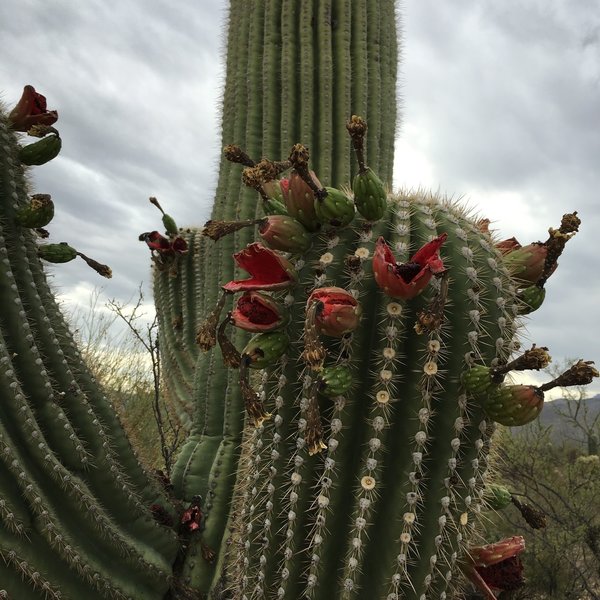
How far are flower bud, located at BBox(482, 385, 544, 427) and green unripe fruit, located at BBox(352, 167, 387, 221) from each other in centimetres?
55

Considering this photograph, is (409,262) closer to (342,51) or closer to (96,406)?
(96,406)

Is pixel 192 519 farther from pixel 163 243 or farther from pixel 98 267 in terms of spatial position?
pixel 163 243

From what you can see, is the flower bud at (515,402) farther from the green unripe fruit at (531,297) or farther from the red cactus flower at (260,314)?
the red cactus flower at (260,314)

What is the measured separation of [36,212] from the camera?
2.21 m

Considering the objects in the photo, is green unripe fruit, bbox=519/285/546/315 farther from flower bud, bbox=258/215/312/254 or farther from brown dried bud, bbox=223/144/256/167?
brown dried bud, bbox=223/144/256/167

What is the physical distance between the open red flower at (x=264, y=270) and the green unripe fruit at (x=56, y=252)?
109 cm

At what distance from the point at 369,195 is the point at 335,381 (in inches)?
20.2

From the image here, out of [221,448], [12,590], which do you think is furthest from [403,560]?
[221,448]

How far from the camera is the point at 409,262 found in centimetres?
154

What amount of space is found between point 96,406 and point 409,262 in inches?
58.0

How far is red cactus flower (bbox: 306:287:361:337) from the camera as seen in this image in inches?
58.0

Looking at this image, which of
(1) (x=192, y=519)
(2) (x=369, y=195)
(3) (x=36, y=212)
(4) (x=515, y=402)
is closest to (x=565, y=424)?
(1) (x=192, y=519)

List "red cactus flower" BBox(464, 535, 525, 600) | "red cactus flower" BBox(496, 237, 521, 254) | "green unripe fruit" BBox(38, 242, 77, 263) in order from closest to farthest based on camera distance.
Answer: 1. "red cactus flower" BBox(464, 535, 525, 600)
2. "red cactus flower" BBox(496, 237, 521, 254)
3. "green unripe fruit" BBox(38, 242, 77, 263)

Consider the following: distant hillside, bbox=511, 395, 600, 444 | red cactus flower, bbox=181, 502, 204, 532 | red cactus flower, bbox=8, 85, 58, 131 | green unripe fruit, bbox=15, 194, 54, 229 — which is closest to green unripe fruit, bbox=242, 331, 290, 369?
green unripe fruit, bbox=15, 194, 54, 229
